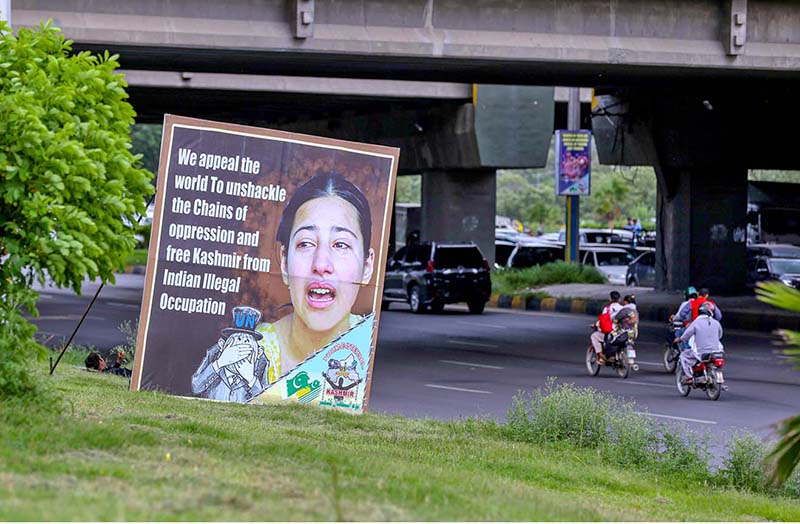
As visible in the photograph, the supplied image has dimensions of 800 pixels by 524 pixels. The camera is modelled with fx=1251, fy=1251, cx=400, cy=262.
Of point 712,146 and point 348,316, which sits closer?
point 348,316

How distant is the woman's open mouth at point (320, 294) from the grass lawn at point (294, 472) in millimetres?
1201

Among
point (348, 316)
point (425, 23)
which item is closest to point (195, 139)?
point (348, 316)

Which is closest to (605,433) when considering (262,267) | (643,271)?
(262,267)

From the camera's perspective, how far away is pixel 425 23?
20.6m

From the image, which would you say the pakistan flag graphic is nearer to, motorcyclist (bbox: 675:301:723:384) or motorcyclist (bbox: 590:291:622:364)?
motorcyclist (bbox: 675:301:723:384)

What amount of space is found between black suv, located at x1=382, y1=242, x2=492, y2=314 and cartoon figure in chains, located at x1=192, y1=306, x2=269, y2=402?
20616 mm

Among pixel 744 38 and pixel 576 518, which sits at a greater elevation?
pixel 744 38

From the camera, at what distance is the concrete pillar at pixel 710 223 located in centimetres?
3350

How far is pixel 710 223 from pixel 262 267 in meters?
22.8

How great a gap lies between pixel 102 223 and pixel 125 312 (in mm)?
23389

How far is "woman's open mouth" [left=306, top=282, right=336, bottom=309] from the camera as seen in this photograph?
13.2m

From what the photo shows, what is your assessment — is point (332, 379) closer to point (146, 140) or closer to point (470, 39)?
point (470, 39)

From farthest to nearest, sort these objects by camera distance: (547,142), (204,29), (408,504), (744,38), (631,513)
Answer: (547,142), (744,38), (204,29), (631,513), (408,504)

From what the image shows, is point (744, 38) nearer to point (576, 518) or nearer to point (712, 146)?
point (712, 146)
